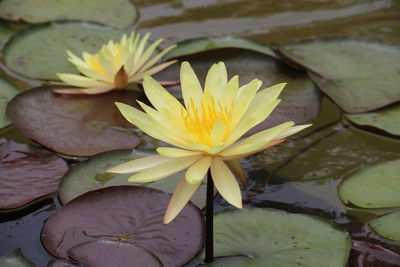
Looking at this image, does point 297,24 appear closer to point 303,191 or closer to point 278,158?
point 278,158

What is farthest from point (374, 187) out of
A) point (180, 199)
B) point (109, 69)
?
point (109, 69)

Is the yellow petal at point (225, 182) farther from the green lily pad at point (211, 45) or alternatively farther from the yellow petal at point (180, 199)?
the green lily pad at point (211, 45)

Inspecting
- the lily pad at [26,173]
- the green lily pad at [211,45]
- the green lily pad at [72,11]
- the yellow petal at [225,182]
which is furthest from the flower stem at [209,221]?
the green lily pad at [72,11]

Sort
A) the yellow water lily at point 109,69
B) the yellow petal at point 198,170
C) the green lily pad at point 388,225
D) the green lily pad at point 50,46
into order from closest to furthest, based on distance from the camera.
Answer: the yellow petal at point 198,170 < the green lily pad at point 388,225 < the yellow water lily at point 109,69 < the green lily pad at point 50,46

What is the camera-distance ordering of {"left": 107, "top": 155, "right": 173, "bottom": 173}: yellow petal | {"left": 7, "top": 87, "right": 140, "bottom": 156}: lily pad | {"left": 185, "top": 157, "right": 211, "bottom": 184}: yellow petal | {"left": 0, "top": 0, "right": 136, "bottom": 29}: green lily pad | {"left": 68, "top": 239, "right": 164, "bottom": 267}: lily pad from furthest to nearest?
→ {"left": 0, "top": 0, "right": 136, "bottom": 29}: green lily pad, {"left": 7, "top": 87, "right": 140, "bottom": 156}: lily pad, {"left": 68, "top": 239, "right": 164, "bottom": 267}: lily pad, {"left": 107, "top": 155, "right": 173, "bottom": 173}: yellow petal, {"left": 185, "top": 157, "right": 211, "bottom": 184}: yellow petal

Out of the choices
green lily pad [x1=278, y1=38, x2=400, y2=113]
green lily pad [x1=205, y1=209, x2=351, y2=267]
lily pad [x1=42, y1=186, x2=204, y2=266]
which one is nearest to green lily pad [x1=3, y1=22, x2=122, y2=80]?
green lily pad [x1=278, y1=38, x2=400, y2=113]

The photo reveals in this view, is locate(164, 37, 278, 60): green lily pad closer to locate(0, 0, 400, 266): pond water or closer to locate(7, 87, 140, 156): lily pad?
locate(0, 0, 400, 266): pond water

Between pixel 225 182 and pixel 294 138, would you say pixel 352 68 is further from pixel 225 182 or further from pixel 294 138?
pixel 225 182
